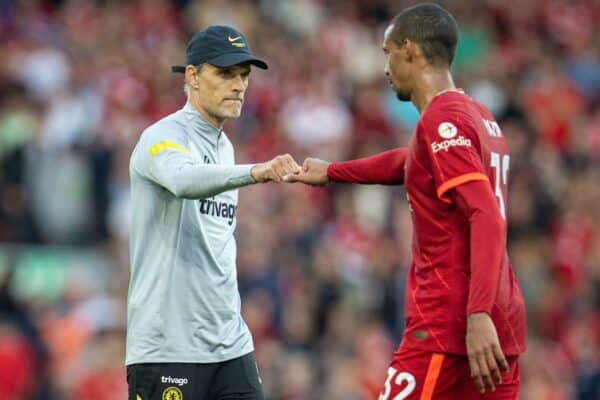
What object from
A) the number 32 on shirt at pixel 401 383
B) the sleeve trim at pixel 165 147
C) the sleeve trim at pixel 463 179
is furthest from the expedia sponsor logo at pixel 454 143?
the sleeve trim at pixel 165 147

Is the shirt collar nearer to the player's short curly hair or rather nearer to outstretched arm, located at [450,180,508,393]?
the player's short curly hair

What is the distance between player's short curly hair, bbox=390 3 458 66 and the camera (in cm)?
588

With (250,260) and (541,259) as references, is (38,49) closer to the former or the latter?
(250,260)

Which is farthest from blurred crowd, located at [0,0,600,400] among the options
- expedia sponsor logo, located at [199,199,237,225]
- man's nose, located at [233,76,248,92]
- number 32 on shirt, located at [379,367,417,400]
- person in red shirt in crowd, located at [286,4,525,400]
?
person in red shirt in crowd, located at [286,4,525,400]

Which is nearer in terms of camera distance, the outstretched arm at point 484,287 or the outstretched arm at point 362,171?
the outstretched arm at point 484,287

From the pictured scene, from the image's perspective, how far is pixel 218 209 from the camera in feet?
21.2

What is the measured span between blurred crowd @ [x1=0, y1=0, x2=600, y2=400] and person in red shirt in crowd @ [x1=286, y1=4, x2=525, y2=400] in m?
5.24

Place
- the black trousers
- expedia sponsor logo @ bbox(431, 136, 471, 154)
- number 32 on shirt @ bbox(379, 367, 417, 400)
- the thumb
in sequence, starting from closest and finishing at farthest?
expedia sponsor logo @ bbox(431, 136, 471, 154) < number 32 on shirt @ bbox(379, 367, 417, 400) < the thumb < the black trousers

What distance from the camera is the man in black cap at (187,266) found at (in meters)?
6.30

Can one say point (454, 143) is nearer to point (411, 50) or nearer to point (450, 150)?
point (450, 150)

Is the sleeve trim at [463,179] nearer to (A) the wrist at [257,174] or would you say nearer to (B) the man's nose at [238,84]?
(A) the wrist at [257,174]

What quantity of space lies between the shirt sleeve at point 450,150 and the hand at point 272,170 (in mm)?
623

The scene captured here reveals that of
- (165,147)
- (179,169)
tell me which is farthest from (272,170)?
(165,147)

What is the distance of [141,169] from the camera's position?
6.30 meters
